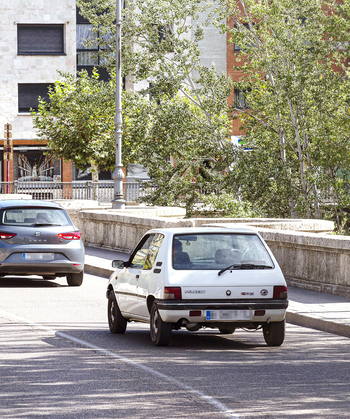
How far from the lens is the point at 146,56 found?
30453 mm

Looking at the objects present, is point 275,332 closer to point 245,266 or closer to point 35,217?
point 245,266

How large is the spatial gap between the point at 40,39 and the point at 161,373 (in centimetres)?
4932

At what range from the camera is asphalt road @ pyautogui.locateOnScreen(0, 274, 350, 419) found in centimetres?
596

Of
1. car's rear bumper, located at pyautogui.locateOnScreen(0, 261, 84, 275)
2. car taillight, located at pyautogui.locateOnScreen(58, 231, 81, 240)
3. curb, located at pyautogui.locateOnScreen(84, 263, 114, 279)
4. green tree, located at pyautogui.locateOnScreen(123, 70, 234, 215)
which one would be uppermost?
green tree, located at pyautogui.locateOnScreen(123, 70, 234, 215)

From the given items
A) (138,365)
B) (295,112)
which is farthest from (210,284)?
(295,112)

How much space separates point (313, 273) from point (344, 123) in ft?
43.0

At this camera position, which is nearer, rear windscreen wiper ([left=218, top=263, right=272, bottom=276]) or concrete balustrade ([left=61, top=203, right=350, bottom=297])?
rear windscreen wiper ([left=218, top=263, right=272, bottom=276])

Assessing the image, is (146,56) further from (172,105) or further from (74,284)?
(74,284)

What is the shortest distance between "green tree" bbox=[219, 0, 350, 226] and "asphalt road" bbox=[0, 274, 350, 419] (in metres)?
16.5

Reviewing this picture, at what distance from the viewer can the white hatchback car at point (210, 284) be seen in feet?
27.8

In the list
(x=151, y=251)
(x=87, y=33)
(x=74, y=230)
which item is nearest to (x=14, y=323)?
(x=151, y=251)

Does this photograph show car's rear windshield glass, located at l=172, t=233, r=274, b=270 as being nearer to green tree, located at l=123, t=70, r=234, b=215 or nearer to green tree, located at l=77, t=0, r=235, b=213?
green tree, located at l=123, t=70, r=234, b=215

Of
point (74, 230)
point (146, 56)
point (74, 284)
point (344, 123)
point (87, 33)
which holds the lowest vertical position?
point (74, 284)

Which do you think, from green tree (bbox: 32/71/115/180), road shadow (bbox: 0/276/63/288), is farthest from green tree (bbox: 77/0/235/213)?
road shadow (bbox: 0/276/63/288)
